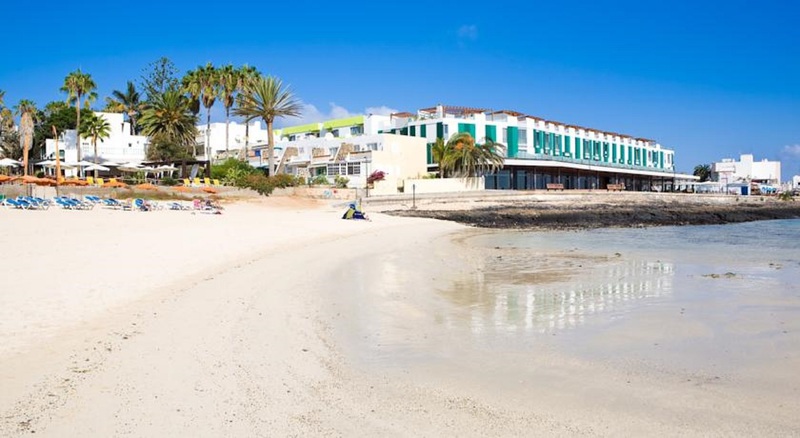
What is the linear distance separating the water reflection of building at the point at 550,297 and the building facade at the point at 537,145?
49.8 m

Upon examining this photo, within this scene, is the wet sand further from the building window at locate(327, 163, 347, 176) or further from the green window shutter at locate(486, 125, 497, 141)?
the building window at locate(327, 163, 347, 176)

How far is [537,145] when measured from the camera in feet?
233

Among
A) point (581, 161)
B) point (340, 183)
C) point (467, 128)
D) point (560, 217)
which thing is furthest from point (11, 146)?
point (581, 161)

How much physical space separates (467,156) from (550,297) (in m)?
46.5

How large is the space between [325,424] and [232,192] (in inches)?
1467

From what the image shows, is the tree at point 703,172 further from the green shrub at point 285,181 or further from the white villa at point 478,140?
the green shrub at point 285,181

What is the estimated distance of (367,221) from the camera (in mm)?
32562

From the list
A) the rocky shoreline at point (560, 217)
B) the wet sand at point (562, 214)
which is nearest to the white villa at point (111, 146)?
the wet sand at point (562, 214)

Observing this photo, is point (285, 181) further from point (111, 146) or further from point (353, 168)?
point (111, 146)

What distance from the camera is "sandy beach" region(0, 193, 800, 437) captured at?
4.68 m

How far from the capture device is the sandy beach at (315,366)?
4684 mm

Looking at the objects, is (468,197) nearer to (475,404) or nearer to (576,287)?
(576,287)

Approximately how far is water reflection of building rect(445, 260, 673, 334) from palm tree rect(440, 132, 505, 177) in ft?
Result: 138

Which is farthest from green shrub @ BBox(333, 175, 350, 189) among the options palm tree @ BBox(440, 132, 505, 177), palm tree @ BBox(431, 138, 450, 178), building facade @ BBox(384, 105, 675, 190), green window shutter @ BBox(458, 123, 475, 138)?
green window shutter @ BBox(458, 123, 475, 138)
